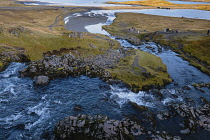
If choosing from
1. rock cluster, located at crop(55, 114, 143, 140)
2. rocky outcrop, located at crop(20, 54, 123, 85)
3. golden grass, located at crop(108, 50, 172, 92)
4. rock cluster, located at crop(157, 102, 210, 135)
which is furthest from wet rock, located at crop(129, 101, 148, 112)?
rocky outcrop, located at crop(20, 54, 123, 85)

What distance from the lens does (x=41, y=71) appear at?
48.2 m

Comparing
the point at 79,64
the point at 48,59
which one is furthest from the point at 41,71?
the point at 79,64

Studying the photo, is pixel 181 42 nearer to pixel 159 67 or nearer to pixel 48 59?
pixel 159 67

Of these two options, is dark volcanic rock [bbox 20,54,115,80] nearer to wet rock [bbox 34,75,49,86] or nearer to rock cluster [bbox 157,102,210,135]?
wet rock [bbox 34,75,49,86]

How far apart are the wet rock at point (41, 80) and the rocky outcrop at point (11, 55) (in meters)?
16.0

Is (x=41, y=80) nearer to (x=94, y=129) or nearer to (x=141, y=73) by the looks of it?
(x=94, y=129)

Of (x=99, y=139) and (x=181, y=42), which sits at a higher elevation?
(x=181, y=42)

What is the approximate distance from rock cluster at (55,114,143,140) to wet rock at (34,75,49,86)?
18.1 metres

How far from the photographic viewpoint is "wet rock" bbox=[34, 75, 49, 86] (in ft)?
138

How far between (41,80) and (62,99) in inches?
387

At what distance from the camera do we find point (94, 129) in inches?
1027

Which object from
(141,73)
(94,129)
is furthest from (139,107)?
(141,73)

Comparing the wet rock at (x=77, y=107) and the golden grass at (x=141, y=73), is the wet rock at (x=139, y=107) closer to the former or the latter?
the golden grass at (x=141, y=73)

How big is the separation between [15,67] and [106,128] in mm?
38937
